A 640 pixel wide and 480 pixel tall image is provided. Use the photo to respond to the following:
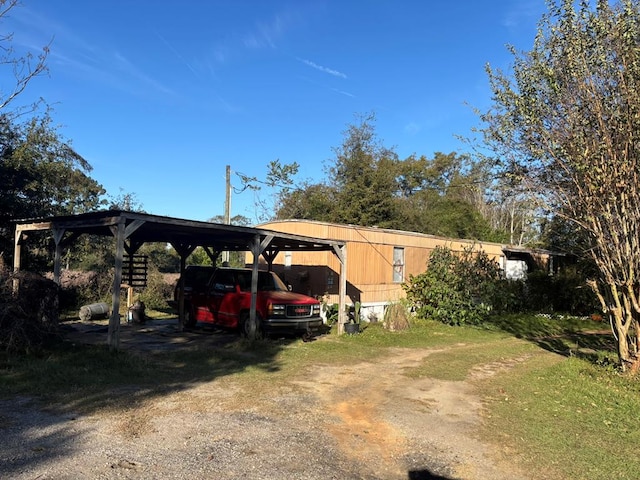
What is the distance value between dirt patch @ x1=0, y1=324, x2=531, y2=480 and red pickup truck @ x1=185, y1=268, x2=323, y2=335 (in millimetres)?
4448

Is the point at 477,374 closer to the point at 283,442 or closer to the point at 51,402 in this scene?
the point at 283,442

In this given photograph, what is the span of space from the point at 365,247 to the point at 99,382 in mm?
10757

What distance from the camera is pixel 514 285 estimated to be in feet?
67.8

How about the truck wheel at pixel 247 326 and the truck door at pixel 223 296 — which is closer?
the truck wheel at pixel 247 326

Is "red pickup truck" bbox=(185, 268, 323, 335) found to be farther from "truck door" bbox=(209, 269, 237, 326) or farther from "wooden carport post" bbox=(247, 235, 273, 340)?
"wooden carport post" bbox=(247, 235, 273, 340)

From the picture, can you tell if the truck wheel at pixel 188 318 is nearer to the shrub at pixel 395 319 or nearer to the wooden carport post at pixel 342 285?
the wooden carport post at pixel 342 285

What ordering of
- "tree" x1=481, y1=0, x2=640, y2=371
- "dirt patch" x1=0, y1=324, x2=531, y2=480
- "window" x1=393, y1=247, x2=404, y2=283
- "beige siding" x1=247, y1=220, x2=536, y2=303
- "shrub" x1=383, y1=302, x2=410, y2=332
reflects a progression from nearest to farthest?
"dirt patch" x1=0, y1=324, x2=531, y2=480
"tree" x1=481, y1=0, x2=640, y2=371
"shrub" x1=383, y1=302, x2=410, y2=332
"beige siding" x1=247, y1=220, x2=536, y2=303
"window" x1=393, y1=247, x2=404, y2=283

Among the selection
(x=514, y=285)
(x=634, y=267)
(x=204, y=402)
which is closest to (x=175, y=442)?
(x=204, y=402)

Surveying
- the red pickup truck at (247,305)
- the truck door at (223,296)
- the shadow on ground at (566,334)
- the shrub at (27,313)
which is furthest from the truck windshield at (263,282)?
the shadow on ground at (566,334)

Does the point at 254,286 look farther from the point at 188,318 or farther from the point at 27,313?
the point at 27,313

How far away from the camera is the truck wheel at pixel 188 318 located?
14.0m

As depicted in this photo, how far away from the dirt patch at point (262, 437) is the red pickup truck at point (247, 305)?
175 inches

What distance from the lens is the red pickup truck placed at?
1220 centimetres

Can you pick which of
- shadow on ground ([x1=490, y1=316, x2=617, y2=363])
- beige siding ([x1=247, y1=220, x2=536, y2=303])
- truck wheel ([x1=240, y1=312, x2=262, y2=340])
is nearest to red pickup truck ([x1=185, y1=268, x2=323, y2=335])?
truck wheel ([x1=240, y1=312, x2=262, y2=340])
